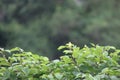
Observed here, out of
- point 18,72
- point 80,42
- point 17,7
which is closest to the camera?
point 18,72

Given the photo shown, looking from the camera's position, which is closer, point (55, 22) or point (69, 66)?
point (69, 66)

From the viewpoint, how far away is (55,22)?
2042 centimetres

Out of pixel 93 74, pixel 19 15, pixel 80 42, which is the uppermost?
pixel 19 15

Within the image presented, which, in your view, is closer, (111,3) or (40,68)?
(40,68)

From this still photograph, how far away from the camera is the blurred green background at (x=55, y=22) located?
64.7 ft

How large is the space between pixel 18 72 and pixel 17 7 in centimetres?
1839

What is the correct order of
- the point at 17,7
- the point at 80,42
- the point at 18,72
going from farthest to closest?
the point at 17,7 → the point at 80,42 → the point at 18,72

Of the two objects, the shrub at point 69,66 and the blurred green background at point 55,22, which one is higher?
the blurred green background at point 55,22

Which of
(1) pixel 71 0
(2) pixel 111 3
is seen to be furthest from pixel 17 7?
(2) pixel 111 3

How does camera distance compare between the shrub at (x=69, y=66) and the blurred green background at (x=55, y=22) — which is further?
the blurred green background at (x=55, y=22)

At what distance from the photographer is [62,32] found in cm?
1992

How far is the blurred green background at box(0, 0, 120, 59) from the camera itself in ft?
64.7

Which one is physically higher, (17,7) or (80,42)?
(17,7)

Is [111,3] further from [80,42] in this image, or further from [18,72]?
[18,72]
